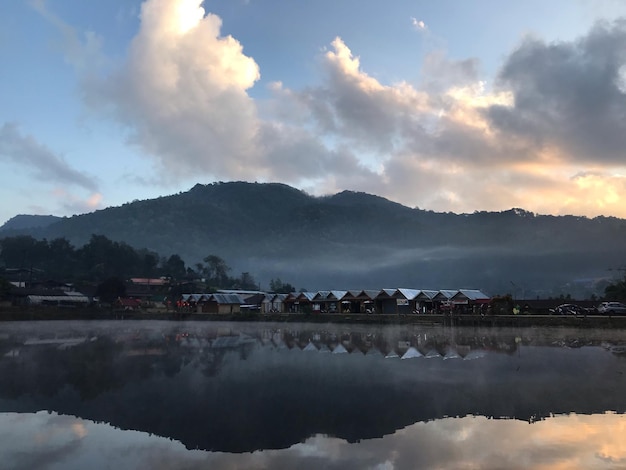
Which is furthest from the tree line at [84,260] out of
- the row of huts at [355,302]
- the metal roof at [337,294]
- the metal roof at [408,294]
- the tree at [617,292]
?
the tree at [617,292]

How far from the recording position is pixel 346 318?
207 ft

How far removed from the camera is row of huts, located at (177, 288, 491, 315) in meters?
65.3

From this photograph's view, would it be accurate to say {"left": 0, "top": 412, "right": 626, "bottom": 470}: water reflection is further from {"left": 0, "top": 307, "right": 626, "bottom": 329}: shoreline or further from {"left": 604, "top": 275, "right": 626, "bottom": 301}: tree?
{"left": 604, "top": 275, "right": 626, "bottom": 301}: tree

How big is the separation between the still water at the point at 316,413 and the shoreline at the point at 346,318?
72.7 ft

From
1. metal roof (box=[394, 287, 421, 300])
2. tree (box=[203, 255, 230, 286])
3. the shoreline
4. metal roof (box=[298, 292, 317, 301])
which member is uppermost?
tree (box=[203, 255, 230, 286])

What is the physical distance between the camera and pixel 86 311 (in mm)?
75688

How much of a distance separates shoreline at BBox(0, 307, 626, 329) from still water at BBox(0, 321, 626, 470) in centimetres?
2217

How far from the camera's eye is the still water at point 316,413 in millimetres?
9852

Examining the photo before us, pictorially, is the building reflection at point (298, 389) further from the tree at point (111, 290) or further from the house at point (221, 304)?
the tree at point (111, 290)

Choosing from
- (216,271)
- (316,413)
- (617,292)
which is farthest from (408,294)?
(216,271)

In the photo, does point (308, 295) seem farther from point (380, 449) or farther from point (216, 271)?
point (216, 271)

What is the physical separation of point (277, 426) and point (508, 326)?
43.0 m

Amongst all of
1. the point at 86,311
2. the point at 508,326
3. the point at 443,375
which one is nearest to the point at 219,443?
the point at 443,375

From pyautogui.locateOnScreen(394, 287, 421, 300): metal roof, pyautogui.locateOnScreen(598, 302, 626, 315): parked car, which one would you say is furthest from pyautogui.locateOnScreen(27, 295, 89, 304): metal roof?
pyautogui.locateOnScreen(598, 302, 626, 315): parked car
